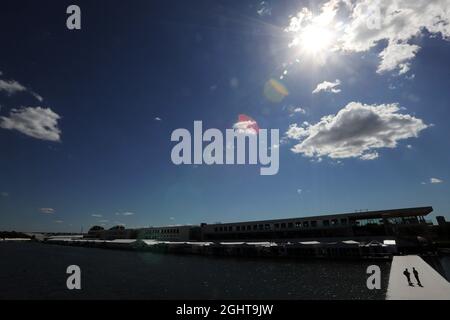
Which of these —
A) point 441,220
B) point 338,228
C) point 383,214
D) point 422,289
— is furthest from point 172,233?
point 422,289

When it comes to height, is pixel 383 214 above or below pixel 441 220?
above

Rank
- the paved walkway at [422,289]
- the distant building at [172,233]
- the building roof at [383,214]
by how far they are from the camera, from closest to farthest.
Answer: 1. the paved walkway at [422,289]
2. the building roof at [383,214]
3. the distant building at [172,233]

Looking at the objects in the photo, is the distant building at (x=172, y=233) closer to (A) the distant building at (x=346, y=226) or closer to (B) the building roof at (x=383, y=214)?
(A) the distant building at (x=346, y=226)

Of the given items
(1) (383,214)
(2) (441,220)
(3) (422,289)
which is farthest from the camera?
(2) (441,220)

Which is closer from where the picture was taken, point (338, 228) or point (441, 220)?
point (338, 228)

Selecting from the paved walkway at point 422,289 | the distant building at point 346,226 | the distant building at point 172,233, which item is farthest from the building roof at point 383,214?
the distant building at point 172,233

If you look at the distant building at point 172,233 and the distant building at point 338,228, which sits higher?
the distant building at point 338,228

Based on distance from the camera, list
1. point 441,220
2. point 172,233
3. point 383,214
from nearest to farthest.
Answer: point 383,214
point 441,220
point 172,233

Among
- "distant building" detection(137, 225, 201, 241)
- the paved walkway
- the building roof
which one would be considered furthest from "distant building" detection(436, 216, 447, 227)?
"distant building" detection(137, 225, 201, 241)

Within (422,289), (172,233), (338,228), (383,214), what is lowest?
(172,233)

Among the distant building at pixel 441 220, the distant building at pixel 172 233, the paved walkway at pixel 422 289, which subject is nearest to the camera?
the paved walkway at pixel 422 289

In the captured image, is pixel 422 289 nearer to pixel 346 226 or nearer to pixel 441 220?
pixel 346 226

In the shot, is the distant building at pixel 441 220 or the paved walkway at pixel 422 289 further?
the distant building at pixel 441 220
